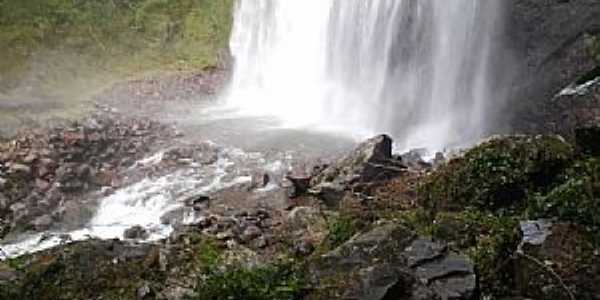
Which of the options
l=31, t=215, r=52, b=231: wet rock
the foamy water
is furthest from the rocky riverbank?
l=31, t=215, r=52, b=231: wet rock

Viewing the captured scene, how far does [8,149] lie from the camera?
61.1 feet

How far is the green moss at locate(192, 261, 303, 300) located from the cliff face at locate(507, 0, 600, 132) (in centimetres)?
928

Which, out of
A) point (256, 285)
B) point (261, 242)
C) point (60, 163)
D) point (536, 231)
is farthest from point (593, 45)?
point (60, 163)

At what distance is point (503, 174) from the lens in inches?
359

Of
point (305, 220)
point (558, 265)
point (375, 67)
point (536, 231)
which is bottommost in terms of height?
point (305, 220)

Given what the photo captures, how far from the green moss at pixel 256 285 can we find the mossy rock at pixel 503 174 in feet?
9.80

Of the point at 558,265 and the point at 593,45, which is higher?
the point at 593,45

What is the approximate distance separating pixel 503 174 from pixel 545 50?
760 centimetres

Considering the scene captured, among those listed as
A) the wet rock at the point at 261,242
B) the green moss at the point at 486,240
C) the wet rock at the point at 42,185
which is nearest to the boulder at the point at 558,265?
the green moss at the point at 486,240

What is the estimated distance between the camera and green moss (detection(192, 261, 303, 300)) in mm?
6699

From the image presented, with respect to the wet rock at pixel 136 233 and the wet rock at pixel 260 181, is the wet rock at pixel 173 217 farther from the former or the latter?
the wet rock at pixel 260 181

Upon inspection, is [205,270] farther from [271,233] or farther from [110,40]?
[110,40]

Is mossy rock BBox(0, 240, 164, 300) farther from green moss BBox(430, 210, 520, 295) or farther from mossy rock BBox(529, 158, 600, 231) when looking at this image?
mossy rock BBox(529, 158, 600, 231)

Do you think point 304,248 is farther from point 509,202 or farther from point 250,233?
point 509,202
